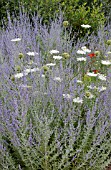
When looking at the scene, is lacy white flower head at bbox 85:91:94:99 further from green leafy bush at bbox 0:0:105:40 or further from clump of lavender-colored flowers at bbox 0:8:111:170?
green leafy bush at bbox 0:0:105:40

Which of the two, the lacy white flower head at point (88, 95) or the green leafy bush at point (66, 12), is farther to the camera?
the green leafy bush at point (66, 12)

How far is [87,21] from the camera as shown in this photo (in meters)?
5.21

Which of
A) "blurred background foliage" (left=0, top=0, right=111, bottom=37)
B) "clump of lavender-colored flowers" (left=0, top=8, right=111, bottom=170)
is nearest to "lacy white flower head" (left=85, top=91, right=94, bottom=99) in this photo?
"clump of lavender-colored flowers" (left=0, top=8, right=111, bottom=170)

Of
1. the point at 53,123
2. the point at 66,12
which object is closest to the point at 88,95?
the point at 53,123

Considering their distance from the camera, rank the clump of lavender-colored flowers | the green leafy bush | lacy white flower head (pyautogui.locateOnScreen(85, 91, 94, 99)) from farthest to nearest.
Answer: the green leafy bush
lacy white flower head (pyautogui.locateOnScreen(85, 91, 94, 99))
the clump of lavender-colored flowers

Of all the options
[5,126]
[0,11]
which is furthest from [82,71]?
[0,11]

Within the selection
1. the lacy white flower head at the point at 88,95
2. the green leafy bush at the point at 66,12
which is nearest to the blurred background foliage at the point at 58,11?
the green leafy bush at the point at 66,12

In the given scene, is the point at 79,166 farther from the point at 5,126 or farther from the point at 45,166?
the point at 5,126

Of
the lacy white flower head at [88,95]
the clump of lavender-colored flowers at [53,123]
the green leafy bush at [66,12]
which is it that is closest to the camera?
the clump of lavender-colored flowers at [53,123]

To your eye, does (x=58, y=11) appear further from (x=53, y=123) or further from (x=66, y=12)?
(x=53, y=123)

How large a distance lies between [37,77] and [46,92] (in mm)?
144

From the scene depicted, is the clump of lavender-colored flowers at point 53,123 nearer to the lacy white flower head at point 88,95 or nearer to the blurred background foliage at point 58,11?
the lacy white flower head at point 88,95

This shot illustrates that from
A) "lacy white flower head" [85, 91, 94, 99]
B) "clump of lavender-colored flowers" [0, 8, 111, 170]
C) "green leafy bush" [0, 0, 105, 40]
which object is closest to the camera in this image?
"clump of lavender-colored flowers" [0, 8, 111, 170]

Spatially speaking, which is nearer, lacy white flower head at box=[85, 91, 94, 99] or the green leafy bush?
lacy white flower head at box=[85, 91, 94, 99]
